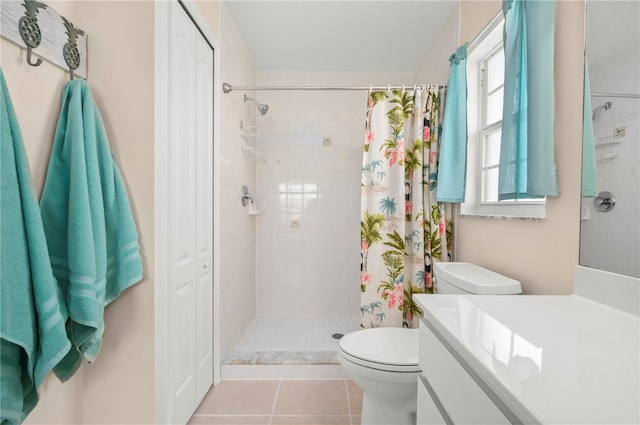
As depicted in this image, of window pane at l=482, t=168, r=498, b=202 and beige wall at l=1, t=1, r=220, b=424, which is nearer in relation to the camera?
beige wall at l=1, t=1, r=220, b=424

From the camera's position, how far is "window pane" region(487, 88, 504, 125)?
1729 millimetres

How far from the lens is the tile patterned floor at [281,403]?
5.36ft

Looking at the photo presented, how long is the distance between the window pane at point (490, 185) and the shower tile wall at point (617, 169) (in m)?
0.76

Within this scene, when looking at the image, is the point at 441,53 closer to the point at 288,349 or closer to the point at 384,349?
the point at 384,349

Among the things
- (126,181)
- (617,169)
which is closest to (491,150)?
(617,169)

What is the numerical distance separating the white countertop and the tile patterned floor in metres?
1.17

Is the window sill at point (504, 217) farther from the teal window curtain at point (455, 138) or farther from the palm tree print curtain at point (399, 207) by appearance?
the palm tree print curtain at point (399, 207)

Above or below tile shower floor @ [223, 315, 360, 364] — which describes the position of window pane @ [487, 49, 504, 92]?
above

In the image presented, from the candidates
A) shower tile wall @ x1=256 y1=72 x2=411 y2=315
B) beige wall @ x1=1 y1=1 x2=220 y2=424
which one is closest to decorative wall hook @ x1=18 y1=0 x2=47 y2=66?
beige wall @ x1=1 y1=1 x2=220 y2=424

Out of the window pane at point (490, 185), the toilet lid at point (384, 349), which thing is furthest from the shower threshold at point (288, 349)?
the window pane at point (490, 185)

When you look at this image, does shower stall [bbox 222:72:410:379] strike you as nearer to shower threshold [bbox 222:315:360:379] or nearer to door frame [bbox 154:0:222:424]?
shower threshold [bbox 222:315:360:379]

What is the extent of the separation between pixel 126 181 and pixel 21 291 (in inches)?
19.4

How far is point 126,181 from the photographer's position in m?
1.18

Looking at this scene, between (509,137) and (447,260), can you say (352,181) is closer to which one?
(447,260)
